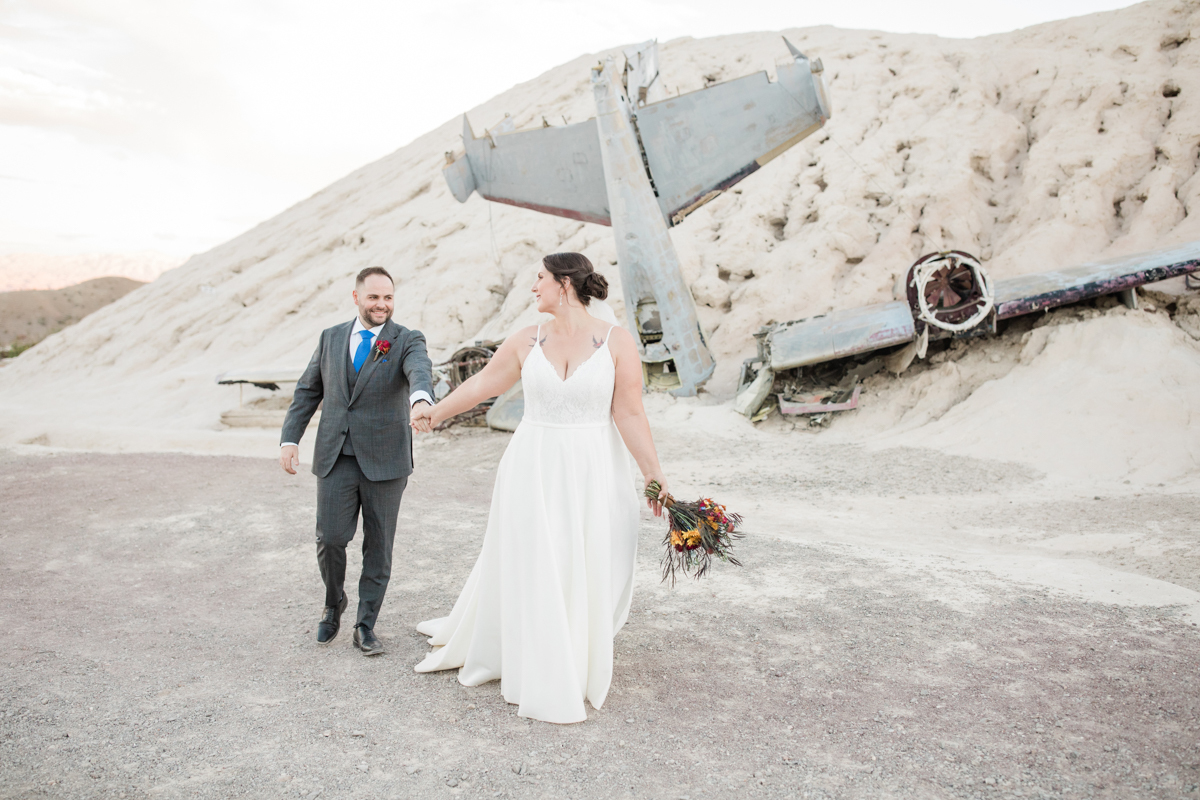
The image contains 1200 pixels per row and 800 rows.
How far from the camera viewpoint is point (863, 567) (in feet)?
17.1

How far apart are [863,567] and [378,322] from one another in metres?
3.71

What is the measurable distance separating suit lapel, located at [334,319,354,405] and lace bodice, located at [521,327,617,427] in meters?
1.02

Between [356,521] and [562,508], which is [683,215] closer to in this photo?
[356,521]

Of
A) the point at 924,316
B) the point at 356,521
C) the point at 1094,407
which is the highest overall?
the point at 924,316

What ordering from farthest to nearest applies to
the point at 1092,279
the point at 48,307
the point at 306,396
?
the point at 48,307 < the point at 1092,279 < the point at 306,396

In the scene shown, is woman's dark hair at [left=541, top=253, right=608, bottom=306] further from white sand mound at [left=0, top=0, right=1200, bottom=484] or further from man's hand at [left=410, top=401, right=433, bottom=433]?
white sand mound at [left=0, top=0, right=1200, bottom=484]

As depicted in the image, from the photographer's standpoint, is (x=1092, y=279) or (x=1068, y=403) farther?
(x=1092, y=279)

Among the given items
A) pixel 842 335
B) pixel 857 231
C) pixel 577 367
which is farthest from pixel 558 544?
pixel 857 231

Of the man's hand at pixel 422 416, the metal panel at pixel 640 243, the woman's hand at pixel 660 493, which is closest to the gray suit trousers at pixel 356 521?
the man's hand at pixel 422 416

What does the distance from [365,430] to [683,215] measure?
9.87 m

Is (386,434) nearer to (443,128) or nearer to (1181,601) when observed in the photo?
(1181,601)

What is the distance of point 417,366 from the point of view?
358 cm

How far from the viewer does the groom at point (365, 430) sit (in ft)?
11.9

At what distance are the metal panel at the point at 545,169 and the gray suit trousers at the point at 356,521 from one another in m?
9.62
